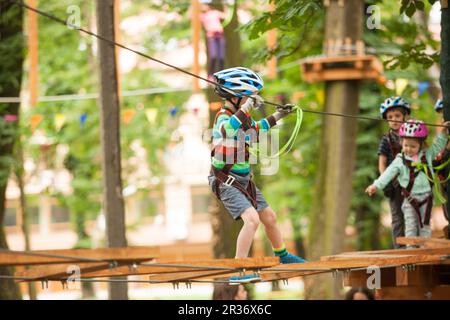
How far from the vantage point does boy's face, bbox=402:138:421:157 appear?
11.1 m

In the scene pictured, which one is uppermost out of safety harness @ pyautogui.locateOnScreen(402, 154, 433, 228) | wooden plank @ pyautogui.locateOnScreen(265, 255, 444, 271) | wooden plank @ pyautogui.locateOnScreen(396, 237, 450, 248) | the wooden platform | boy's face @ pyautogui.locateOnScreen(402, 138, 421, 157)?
the wooden platform

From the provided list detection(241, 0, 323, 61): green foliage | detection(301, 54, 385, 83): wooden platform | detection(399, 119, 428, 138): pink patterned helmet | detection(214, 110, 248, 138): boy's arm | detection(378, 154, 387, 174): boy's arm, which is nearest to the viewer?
detection(214, 110, 248, 138): boy's arm

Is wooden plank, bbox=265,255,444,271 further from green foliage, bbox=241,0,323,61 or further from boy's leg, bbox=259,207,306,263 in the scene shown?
green foliage, bbox=241,0,323,61

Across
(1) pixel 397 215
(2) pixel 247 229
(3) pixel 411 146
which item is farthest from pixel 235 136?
(1) pixel 397 215

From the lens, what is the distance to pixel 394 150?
468 inches

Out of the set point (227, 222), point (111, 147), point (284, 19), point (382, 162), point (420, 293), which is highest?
point (284, 19)

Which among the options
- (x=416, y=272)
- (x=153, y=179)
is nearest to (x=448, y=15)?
(x=416, y=272)

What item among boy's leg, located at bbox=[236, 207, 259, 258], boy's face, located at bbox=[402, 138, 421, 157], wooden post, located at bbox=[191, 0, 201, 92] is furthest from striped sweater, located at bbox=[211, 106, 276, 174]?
wooden post, located at bbox=[191, 0, 201, 92]

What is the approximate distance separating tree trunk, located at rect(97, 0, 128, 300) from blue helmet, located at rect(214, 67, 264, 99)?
17.6 feet

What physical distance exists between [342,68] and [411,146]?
665 cm

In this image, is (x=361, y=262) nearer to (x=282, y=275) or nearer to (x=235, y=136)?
(x=282, y=275)

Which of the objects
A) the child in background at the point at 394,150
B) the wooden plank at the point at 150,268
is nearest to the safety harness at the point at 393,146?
the child in background at the point at 394,150

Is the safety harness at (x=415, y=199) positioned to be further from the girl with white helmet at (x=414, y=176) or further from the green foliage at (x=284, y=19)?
the green foliage at (x=284, y=19)
